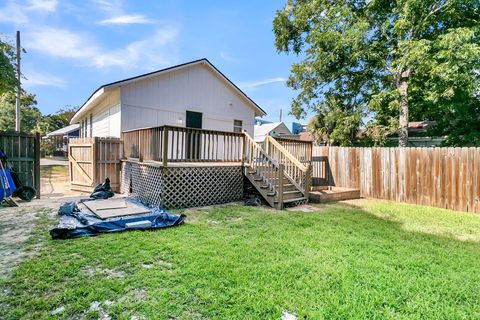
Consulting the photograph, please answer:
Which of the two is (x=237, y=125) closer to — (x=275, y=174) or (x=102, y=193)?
(x=275, y=174)

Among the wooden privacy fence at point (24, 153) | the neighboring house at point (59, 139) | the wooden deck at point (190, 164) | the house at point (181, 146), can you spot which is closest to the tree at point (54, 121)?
the neighboring house at point (59, 139)

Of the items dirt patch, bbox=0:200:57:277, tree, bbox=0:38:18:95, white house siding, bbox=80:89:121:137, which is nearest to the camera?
dirt patch, bbox=0:200:57:277

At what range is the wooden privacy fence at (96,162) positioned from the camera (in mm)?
8703

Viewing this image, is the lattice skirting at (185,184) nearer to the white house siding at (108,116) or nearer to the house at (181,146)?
the house at (181,146)

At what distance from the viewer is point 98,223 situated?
4.42 meters

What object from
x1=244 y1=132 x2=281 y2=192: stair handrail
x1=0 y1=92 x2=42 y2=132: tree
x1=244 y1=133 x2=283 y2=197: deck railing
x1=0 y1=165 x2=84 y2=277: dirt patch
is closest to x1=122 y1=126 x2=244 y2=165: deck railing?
x1=244 y1=133 x2=283 y2=197: deck railing

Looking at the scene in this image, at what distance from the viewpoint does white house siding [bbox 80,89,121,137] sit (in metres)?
9.64

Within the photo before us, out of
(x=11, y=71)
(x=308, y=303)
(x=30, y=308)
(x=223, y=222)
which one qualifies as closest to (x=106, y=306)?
(x=30, y=308)

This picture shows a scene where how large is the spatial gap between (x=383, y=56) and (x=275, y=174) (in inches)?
371

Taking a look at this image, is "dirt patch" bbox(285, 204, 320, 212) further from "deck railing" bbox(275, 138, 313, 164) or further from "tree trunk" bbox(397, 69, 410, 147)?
"tree trunk" bbox(397, 69, 410, 147)

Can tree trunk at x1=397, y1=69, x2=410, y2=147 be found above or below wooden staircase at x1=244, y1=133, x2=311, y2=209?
above

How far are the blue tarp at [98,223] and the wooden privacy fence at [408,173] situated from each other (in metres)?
7.18

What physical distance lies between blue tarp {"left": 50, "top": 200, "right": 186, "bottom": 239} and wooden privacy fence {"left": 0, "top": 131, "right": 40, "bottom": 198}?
299 cm

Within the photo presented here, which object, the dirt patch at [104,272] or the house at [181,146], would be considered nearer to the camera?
the dirt patch at [104,272]
